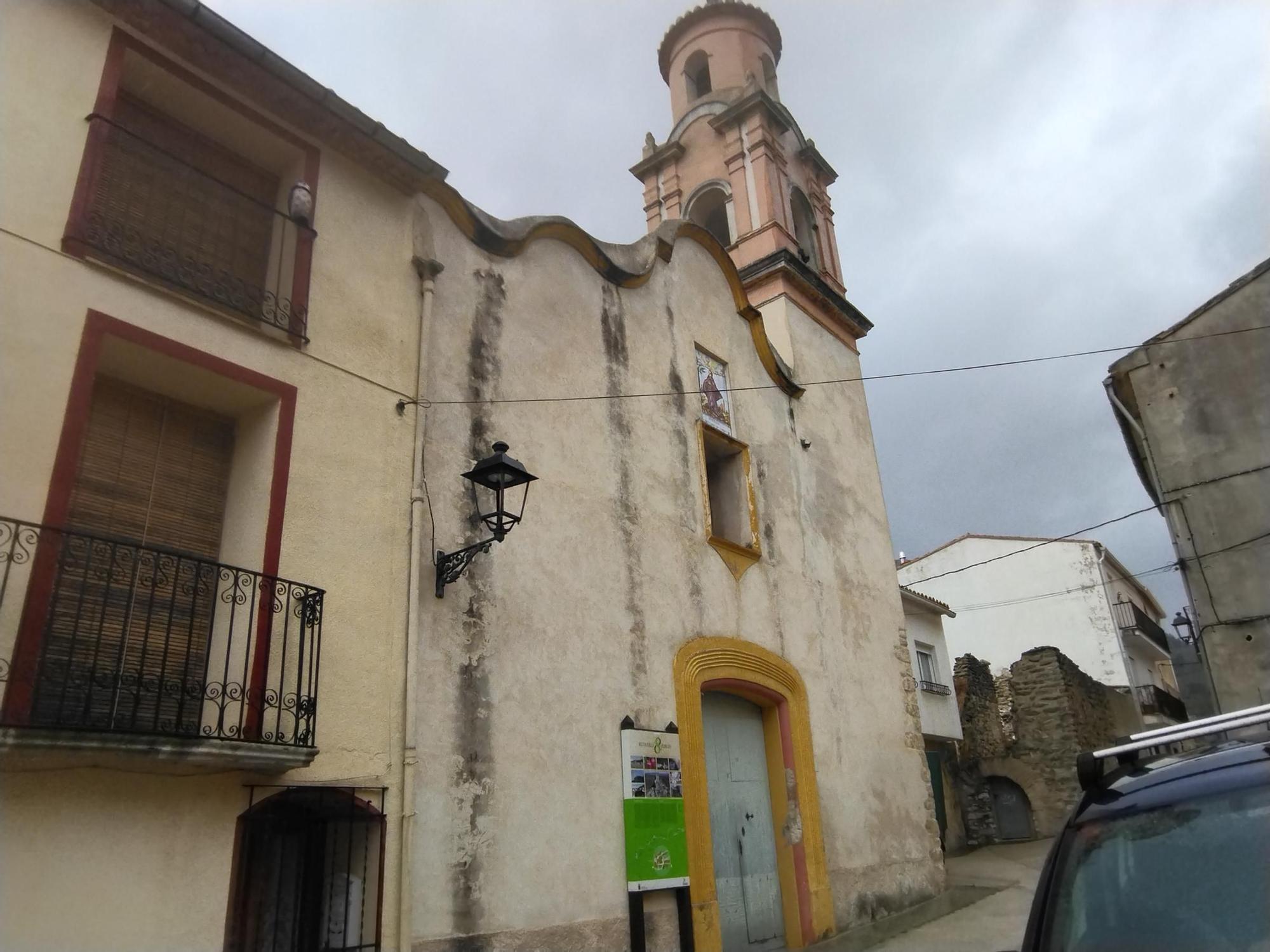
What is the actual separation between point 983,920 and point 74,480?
10.3 metres

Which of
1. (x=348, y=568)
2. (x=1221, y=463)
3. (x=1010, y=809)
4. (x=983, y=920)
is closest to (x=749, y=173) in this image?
(x=1221, y=463)

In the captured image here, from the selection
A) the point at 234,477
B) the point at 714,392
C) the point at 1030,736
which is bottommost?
the point at 1030,736

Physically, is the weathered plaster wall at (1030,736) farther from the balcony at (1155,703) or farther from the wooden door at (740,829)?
the wooden door at (740,829)

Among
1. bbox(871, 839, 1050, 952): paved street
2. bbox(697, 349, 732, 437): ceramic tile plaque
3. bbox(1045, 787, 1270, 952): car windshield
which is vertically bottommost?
bbox(871, 839, 1050, 952): paved street

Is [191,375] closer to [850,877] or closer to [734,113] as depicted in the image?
[850,877]

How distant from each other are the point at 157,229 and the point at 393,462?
230 cm

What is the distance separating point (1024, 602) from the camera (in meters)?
29.1

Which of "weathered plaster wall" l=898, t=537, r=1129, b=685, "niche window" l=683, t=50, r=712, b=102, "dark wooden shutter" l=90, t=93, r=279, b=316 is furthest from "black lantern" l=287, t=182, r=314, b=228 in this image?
"weathered plaster wall" l=898, t=537, r=1129, b=685

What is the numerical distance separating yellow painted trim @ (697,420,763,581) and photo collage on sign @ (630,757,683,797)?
8.59ft

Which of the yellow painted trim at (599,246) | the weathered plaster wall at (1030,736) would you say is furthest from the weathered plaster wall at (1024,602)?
the yellow painted trim at (599,246)

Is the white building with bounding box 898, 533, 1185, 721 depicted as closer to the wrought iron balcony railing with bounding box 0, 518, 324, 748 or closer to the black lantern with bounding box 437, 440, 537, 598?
the black lantern with bounding box 437, 440, 537, 598

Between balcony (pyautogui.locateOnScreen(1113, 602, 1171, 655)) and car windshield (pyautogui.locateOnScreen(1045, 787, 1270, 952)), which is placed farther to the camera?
balcony (pyautogui.locateOnScreen(1113, 602, 1171, 655))

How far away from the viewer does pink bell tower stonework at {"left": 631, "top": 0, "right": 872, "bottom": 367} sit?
14188mm

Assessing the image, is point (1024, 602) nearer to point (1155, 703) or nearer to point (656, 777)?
point (1155, 703)
